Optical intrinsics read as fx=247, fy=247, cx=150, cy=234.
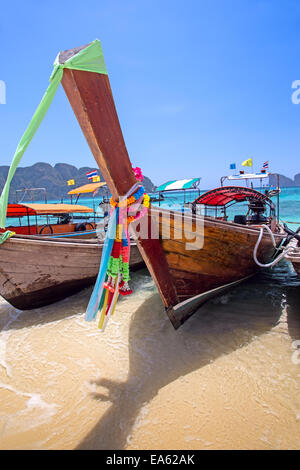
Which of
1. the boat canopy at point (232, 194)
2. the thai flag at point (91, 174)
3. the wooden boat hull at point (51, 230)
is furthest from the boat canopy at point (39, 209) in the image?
the thai flag at point (91, 174)

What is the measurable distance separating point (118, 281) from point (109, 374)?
4.74 feet

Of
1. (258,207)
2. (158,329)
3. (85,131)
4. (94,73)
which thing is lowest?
(158,329)

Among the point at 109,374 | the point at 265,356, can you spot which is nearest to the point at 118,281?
the point at 109,374

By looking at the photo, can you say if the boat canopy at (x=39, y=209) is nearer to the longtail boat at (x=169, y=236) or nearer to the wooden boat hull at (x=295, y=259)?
the longtail boat at (x=169, y=236)

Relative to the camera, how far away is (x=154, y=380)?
3010 millimetres

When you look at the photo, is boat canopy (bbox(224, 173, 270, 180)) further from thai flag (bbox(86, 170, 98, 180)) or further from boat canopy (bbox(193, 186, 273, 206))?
thai flag (bbox(86, 170, 98, 180))

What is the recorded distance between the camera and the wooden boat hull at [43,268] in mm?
4586

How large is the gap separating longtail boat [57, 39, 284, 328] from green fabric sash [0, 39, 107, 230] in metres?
0.04

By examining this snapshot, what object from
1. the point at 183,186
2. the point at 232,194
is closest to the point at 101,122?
the point at 232,194

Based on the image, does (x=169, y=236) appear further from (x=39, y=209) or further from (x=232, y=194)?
(x=39, y=209)

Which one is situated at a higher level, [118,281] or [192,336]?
[118,281]
